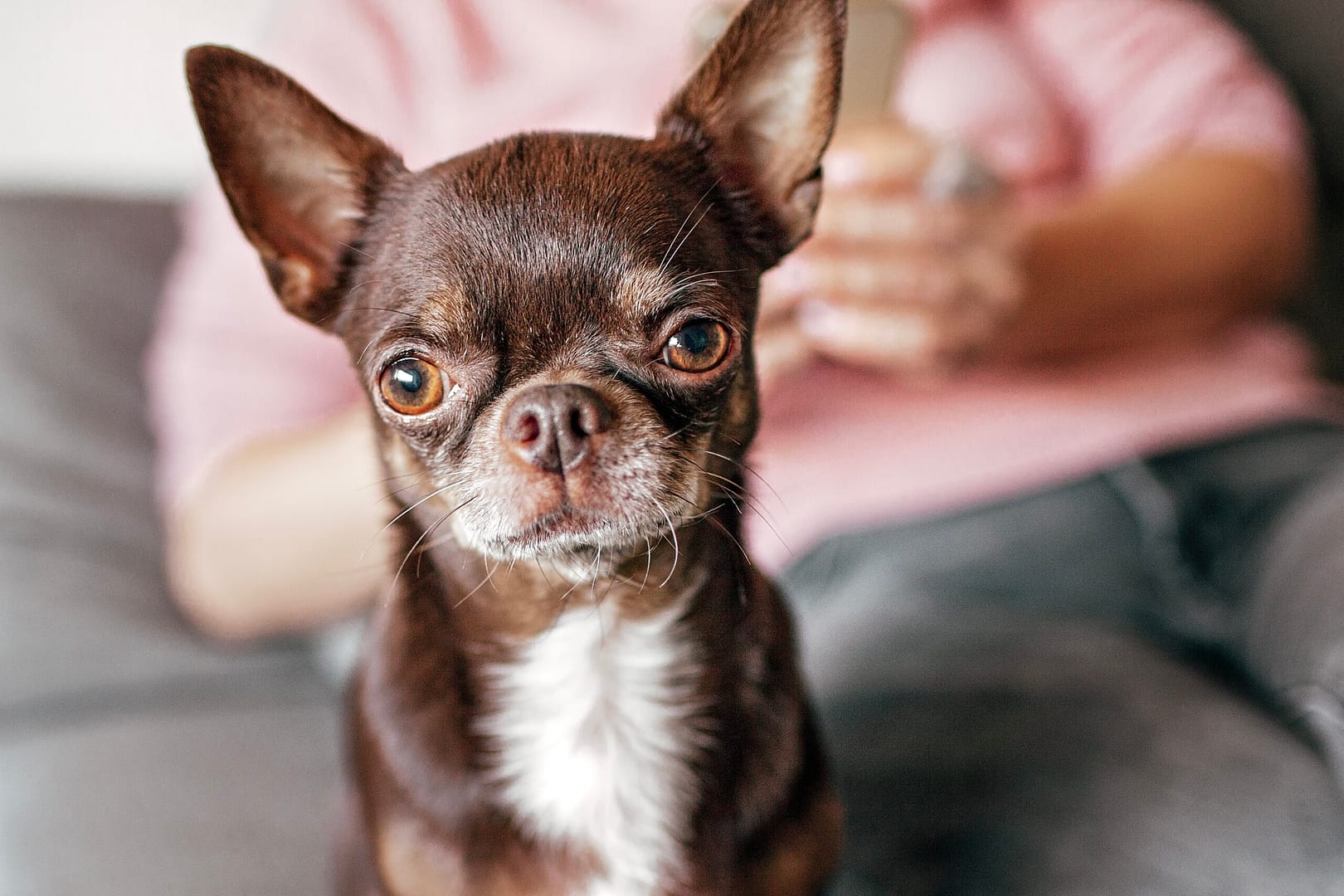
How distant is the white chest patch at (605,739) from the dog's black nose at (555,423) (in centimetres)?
18

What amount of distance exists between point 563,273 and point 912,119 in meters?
1.02

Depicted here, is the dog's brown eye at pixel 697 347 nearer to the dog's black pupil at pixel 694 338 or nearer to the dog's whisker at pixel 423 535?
the dog's black pupil at pixel 694 338

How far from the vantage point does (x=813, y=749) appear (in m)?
0.74

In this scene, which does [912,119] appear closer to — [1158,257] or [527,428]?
[1158,257]

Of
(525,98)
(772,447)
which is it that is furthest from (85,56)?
(772,447)

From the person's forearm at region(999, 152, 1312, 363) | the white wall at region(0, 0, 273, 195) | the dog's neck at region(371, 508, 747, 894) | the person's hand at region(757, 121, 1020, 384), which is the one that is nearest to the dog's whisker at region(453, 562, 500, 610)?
the dog's neck at region(371, 508, 747, 894)

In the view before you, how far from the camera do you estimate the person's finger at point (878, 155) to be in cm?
89

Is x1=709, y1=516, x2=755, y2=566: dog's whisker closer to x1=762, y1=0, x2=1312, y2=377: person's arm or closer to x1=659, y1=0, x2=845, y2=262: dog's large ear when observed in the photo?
x1=659, y1=0, x2=845, y2=262: dog's large ear

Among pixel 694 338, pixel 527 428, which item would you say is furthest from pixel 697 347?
pixel 527 428

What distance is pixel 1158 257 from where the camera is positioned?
57.7 inches

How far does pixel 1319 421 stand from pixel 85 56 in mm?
2089

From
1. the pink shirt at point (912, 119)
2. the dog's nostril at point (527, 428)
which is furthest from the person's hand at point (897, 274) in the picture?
the dog's nostril at point (527, 428)

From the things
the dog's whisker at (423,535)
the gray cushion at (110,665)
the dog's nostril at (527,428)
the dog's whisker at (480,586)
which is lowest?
the gray cushion at (110,665)

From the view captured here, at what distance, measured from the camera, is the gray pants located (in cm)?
88
